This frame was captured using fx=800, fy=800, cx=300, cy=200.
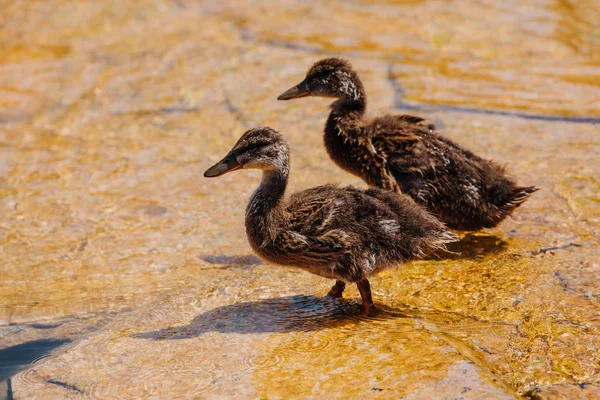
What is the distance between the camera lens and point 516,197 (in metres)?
5.86

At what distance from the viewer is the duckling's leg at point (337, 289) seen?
209 inches

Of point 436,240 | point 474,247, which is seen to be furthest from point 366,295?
point 474,247

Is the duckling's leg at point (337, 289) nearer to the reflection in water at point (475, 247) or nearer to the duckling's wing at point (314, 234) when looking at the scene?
the duckling's wing at point (314, 234)

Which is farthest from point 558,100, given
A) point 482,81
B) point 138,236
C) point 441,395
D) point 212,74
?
point 441,395

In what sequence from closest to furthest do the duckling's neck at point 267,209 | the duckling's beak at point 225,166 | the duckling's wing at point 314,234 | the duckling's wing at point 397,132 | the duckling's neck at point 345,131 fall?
the duckling's wing at point 314,234 < the duckling's neck at point 267,209 < the duckling's beak at point 225,166 < the duckling's wing at point 397,132 < the duckling's neck at point 345,131

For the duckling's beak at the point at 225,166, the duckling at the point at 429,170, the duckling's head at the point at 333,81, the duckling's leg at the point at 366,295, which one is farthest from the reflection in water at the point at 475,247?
the duckling's beak at the point at 225,166

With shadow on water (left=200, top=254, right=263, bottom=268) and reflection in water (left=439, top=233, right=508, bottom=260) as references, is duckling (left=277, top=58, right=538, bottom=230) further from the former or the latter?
shadow on water (left=200, top=254, right=263, bottom=268)

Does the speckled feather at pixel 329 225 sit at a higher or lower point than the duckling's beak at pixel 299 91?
lower

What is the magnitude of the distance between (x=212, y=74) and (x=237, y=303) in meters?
4.73

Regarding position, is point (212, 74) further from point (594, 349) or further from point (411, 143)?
point (594, 349)

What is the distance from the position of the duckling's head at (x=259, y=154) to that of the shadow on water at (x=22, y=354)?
4.98 feet

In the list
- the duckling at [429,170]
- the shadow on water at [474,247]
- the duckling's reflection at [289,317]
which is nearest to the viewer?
the duckling's reflection at [289,317]

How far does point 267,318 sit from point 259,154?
3.67 ft

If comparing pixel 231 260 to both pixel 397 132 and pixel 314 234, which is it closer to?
pixel 314 234
